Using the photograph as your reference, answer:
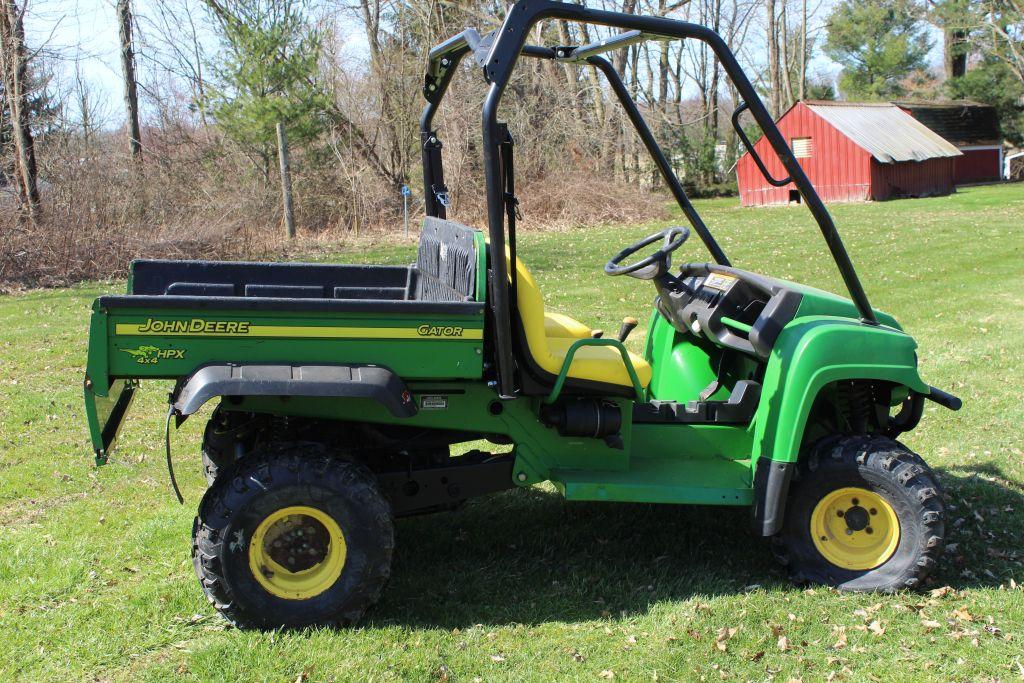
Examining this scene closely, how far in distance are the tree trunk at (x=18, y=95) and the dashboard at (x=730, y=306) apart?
13171 mm

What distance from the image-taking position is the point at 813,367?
152 inches

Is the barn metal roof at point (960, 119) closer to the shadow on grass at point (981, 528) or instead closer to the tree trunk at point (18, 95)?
the tree trunk at point (18, 95)

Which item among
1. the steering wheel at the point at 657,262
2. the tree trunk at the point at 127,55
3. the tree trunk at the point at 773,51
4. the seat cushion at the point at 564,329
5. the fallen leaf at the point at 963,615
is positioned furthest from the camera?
the tree trunk at the point at 773,51

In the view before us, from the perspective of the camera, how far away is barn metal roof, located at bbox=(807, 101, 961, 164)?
30922mm

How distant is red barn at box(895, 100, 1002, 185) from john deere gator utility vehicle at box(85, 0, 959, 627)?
126 ft

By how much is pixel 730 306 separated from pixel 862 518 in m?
1.07

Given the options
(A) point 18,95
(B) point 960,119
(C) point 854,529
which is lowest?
(C) point 854,529

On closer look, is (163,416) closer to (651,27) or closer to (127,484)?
(127,484)

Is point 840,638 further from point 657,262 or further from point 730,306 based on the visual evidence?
point 657,262

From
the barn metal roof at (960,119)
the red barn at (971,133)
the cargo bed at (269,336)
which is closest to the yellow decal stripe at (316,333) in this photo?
the cargo bed at (269,336)

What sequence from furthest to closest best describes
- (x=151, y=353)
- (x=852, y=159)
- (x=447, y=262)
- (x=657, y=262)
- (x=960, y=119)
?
(x=960, y=119) → (x=852, y=159) → (x=657, y=262) → (x=447, y=262) → (x=151, y=353)

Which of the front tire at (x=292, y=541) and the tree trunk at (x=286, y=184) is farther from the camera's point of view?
the tree trunk at (x=286, y=184)

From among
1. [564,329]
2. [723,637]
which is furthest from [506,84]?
[723,637]

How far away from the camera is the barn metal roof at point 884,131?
101 feet
